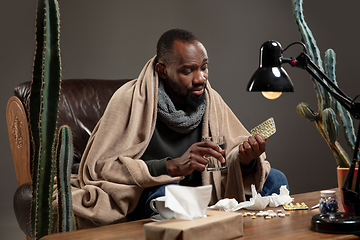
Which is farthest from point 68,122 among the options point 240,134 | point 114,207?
point 240,134

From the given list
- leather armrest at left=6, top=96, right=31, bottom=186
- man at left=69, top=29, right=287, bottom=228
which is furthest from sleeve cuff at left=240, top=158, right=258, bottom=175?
leather armrest at left=6, top=96, right=31, bottom=186

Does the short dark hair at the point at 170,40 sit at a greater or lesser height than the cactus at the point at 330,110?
greater

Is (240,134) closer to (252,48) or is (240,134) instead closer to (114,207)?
(114,207)

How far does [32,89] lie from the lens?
1.02m

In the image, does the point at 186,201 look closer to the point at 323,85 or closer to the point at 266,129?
the point at 323,85

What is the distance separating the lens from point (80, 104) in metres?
2.17

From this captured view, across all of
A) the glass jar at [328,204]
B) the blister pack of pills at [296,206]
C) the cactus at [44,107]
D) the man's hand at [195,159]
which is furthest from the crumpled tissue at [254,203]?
the cactus at [44,107]

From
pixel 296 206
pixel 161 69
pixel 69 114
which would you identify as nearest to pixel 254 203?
pixel 296 206

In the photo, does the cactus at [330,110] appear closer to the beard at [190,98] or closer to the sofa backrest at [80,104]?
the beard at [190,98]

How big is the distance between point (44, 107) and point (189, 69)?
1.03m

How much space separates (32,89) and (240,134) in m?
1.27

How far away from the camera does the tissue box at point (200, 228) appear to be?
2.89 ft

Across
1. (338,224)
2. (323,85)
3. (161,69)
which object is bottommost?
(338,224)

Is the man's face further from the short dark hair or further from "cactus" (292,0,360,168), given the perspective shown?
"cactus" (292,0,360,168)
